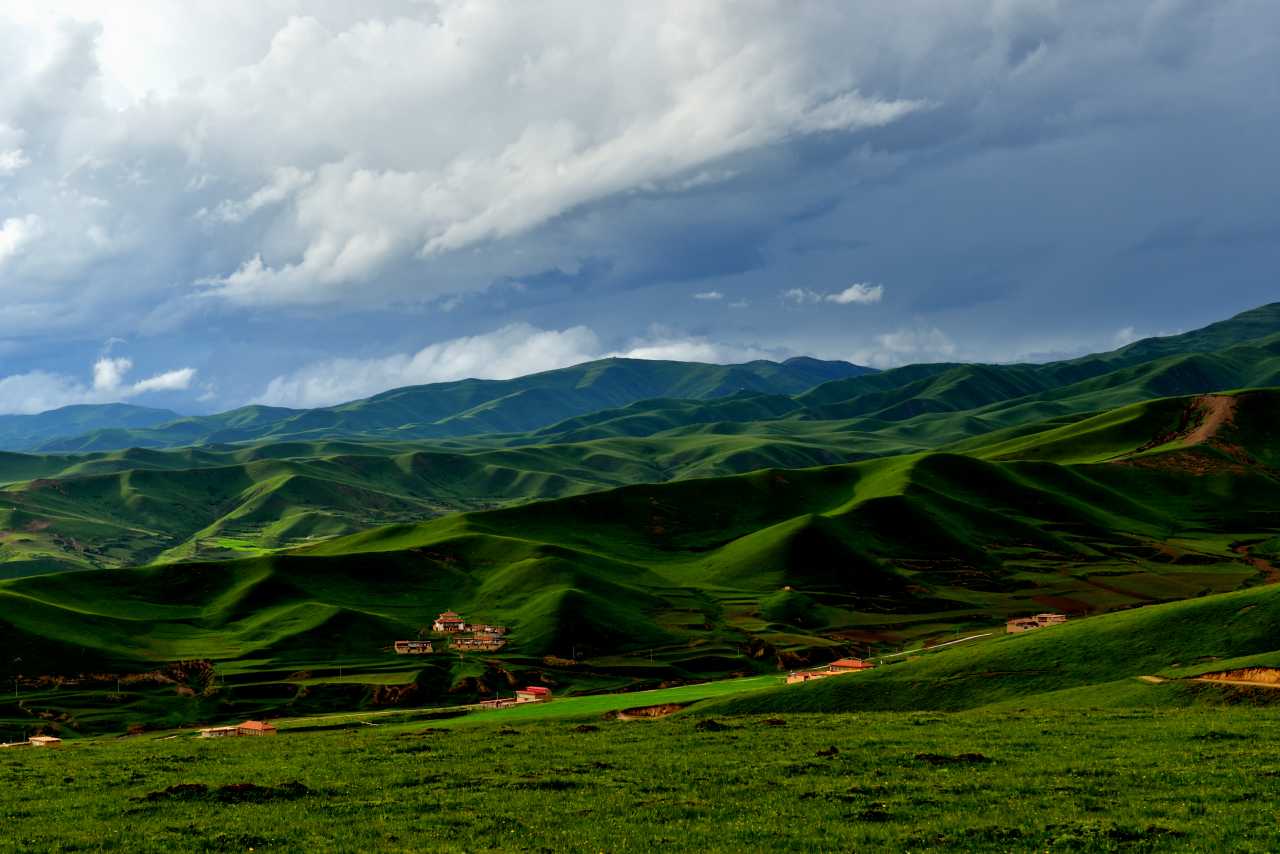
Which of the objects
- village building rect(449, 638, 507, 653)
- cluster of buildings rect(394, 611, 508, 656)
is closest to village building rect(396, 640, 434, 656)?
cluster of buildings rect(394, 611, 508, 656)

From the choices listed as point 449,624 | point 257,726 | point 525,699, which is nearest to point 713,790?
point 257,726

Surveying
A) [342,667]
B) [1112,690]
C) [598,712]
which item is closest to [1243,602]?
[1112,690]

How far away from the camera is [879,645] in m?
169

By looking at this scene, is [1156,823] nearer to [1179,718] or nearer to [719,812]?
[719,812]

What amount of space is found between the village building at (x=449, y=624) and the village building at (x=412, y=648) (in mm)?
12921

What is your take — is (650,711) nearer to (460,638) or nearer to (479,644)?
(479,644)

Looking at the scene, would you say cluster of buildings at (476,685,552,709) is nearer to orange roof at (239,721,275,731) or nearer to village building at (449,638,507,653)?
orange roof at (239,721,275,731)

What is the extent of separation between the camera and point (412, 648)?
172 m

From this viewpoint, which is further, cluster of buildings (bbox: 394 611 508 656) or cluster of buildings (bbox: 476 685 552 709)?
cluster of buildings (bbox: 394 611 508 656)

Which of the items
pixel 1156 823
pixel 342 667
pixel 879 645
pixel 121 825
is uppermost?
pixel 121 825

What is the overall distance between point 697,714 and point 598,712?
44.2 feet

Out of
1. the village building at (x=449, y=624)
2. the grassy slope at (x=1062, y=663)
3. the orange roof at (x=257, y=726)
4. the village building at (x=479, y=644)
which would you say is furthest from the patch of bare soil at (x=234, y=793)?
the village building at (x=449, y=624)

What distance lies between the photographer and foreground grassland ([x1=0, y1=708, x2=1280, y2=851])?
32.0 metres

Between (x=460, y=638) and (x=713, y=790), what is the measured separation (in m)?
148
